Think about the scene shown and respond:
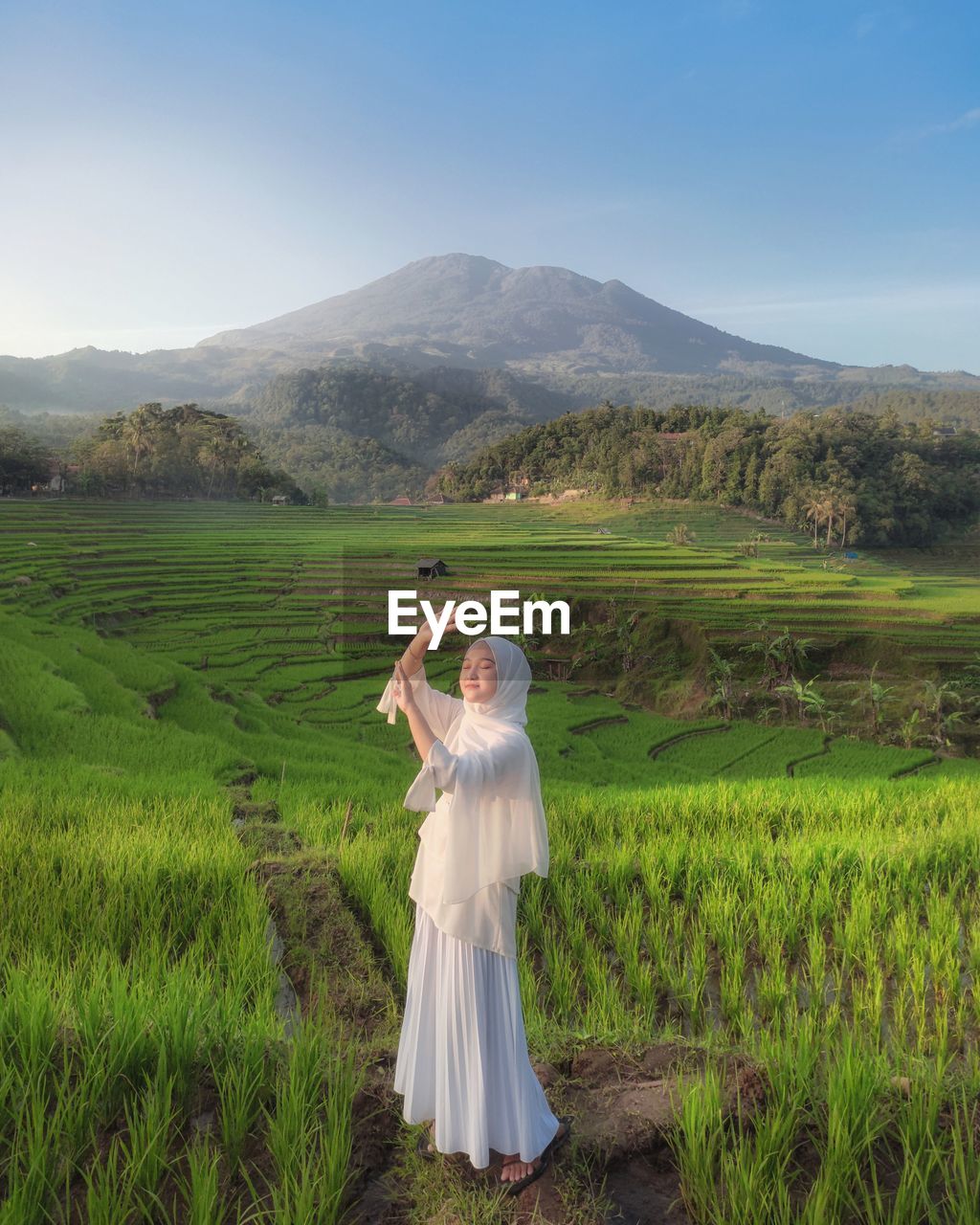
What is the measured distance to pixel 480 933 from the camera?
1519mm

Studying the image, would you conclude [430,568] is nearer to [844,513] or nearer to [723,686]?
[723,686]

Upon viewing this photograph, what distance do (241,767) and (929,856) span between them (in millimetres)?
5439

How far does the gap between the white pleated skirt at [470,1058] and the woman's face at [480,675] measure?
0.52 m

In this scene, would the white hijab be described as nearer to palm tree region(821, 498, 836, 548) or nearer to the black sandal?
the black sandal

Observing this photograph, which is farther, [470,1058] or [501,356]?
[501,356]

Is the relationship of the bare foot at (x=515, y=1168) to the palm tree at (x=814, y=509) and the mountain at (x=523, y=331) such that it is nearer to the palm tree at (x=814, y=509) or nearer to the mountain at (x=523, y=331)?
the palm tree at (x=814, y=509)

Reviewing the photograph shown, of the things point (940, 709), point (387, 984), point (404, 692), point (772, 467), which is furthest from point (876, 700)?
point (404, 692)

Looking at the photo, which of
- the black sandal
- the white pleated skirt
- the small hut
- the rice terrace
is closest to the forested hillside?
the small hut

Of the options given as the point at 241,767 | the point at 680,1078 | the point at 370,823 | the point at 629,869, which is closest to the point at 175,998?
the point at 680,1078

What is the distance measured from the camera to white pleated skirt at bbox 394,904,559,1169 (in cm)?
150

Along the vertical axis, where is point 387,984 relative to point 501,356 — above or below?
below

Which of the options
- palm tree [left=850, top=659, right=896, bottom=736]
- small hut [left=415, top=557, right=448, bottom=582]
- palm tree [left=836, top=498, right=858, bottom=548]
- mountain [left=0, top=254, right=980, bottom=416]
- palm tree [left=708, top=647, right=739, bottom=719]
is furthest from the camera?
mountain [left=0, top=254, right=980, bottom=416]

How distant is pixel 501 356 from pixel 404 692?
102m

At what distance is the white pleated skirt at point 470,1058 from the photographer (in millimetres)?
1497
